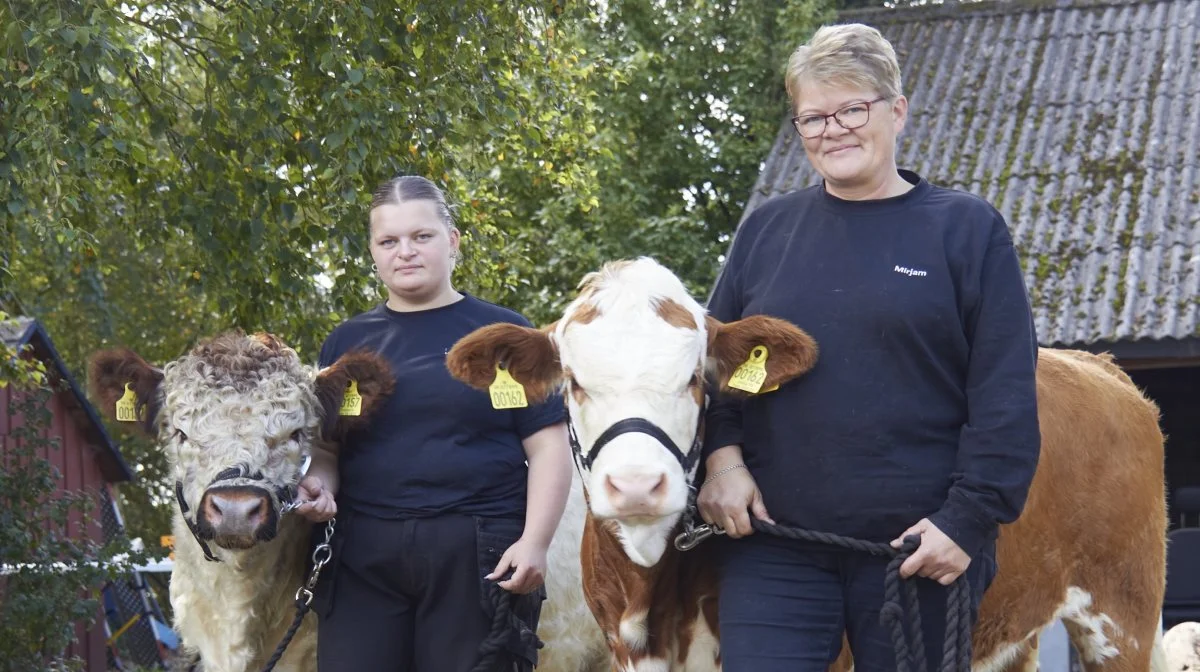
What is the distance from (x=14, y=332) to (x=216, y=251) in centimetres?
566

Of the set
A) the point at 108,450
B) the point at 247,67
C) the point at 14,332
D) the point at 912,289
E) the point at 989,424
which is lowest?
the point at 108,450

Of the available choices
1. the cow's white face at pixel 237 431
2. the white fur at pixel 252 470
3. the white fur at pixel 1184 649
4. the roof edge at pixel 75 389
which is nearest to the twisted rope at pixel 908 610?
the cow's white face at pixel 237 431

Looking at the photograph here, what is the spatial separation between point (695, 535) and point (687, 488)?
22cm

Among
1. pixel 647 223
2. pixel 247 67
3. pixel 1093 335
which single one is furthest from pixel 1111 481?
pixel 647 223

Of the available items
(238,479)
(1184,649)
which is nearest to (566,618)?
(238,479)

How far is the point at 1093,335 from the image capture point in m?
10.6

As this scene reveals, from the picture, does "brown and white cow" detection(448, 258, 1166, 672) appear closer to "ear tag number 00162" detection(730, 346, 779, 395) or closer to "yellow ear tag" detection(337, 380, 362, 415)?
"ear tag number 00162" detection(730, 346, 779, 395)

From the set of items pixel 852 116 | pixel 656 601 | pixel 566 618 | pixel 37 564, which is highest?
pixel 852 116

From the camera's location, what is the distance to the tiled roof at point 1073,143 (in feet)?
36.3

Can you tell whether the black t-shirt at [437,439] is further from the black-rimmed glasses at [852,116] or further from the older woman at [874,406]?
the black-rimmed glasses at [852,116]

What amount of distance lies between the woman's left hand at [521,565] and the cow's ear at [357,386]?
640 mm

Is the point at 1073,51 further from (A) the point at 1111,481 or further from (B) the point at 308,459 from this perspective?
(B) the point at 308,459

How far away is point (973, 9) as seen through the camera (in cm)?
1616

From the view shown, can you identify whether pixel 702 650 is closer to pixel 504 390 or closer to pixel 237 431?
pixel 504 390
